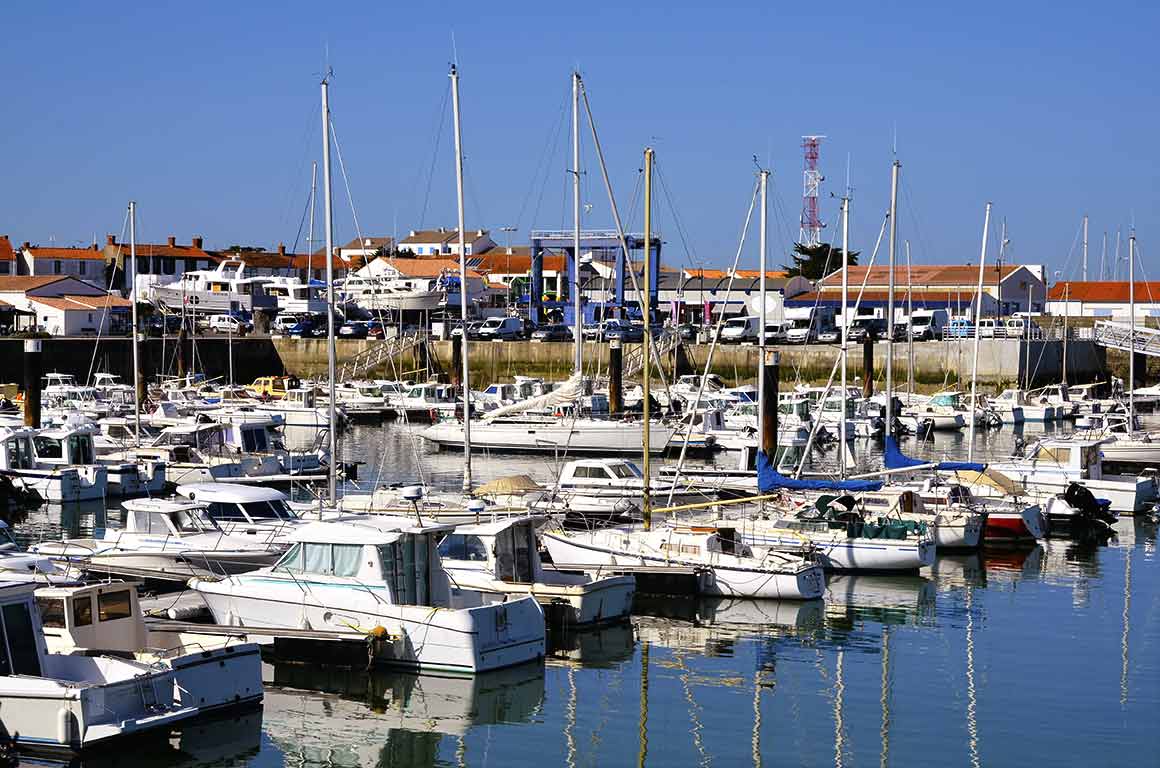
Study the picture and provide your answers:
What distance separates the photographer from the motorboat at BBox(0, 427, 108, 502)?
37.2 metres

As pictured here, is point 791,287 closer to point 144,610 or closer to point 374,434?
point 374,434

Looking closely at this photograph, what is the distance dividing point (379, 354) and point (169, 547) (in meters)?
54.4

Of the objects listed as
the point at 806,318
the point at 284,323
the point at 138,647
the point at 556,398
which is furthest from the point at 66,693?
the point at 806,318

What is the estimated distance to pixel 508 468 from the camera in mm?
48469

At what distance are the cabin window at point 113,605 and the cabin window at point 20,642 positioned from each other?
1310 millimetres

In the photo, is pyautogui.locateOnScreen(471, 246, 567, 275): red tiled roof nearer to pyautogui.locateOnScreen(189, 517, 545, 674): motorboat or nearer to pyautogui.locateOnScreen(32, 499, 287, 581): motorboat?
pyautogui.locateOnScreen(32, 499, 287, 581): motorboat

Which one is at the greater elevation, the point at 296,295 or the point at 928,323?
the point at 296,295

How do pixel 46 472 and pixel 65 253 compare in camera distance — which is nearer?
pixel 46 472

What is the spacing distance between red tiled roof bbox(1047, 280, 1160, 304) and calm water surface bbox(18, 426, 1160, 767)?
87.2 m

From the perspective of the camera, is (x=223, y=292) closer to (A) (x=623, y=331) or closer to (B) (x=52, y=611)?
(A) (x=623, y=331)

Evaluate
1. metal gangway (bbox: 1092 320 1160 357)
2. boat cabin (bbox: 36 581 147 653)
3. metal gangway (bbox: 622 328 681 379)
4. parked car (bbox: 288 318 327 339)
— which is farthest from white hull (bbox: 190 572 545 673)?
parked car (bbox: 288 318 327 339)

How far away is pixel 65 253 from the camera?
120 meters

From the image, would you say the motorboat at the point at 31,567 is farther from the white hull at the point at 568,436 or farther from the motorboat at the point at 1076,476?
the white hull at the point at 568,436

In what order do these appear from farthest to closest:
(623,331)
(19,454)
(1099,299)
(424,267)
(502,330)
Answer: (424,267)
(1099,299)
(502,330)
(623,331)
(19,454)
